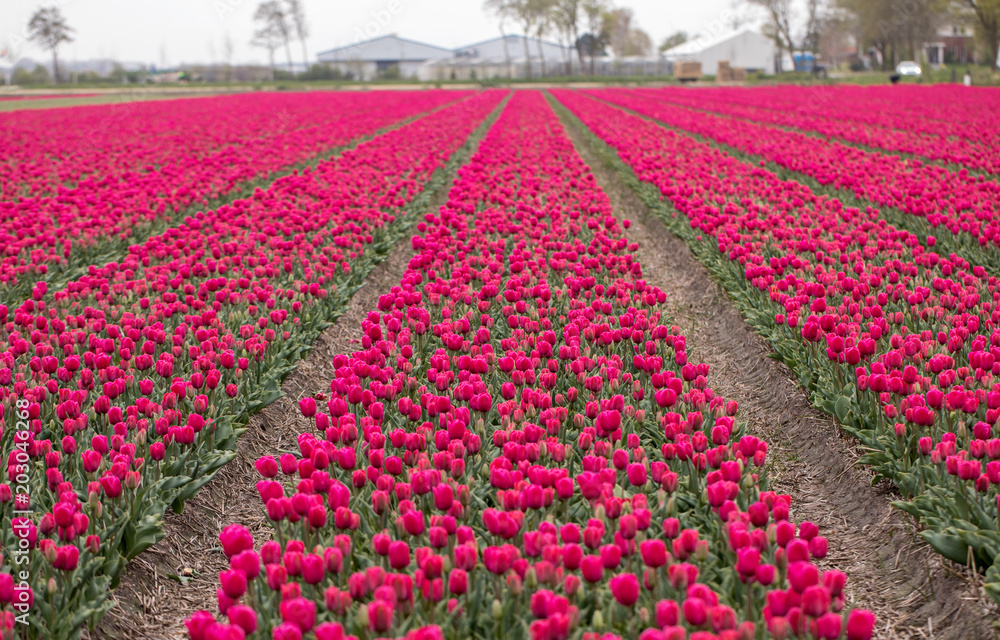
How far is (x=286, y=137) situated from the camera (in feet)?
65.4

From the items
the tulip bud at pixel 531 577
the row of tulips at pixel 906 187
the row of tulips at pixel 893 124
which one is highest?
the row of tulips at pixel 893 124

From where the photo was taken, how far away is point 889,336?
4988 mm

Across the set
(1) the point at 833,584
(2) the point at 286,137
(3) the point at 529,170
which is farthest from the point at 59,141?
(1) the point at 833,584

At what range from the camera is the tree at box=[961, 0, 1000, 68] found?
2230 inches

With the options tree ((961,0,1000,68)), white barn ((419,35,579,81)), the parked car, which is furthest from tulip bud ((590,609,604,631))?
white barn ((419,35,579,81))

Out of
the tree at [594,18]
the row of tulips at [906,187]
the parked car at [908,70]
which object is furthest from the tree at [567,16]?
the row of tulips at [906,187]

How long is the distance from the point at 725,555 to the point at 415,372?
2453 millimetres

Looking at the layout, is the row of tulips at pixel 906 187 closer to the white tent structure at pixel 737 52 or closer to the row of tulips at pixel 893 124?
the row of tulips at pixel 893 124

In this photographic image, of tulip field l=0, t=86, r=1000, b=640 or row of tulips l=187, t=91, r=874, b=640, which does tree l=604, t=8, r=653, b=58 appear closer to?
tulip field l=0, t=86, r=1000, b=640

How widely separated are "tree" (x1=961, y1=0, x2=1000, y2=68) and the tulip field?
198ft

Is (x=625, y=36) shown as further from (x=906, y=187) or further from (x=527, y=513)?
(x=527, y=513)

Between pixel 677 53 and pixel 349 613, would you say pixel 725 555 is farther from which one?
pixel 677 53

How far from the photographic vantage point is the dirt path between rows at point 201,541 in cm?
316

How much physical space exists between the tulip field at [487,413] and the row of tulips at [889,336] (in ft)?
0.07
